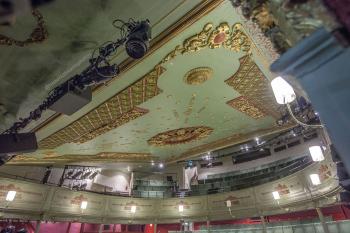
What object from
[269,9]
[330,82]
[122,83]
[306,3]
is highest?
[122,83]

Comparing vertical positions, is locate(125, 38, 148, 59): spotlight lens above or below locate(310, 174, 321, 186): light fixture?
above

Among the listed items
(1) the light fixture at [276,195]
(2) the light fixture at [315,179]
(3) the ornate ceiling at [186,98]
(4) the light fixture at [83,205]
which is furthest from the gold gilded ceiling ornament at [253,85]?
(4) the light fixture at [83,205]

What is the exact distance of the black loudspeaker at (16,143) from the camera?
16.6 ft

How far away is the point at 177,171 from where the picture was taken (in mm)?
20000

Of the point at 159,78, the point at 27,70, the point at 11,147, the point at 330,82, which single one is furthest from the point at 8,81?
the point at 330,82

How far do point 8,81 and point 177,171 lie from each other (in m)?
16.8

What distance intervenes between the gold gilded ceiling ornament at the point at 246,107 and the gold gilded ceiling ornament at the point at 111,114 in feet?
8.79

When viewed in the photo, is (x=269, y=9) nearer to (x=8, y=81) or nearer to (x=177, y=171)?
(x=8, y=81)

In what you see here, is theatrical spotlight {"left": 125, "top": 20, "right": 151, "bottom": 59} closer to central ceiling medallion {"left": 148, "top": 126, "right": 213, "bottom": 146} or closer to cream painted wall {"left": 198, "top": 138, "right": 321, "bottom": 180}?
central ceiling medallion {"left": 148, "top": 126, "right": 213, "bottom": 146}

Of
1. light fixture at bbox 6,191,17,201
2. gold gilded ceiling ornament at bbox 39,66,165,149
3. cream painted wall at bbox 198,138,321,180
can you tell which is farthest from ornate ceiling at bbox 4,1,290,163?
cream painted wall at bbox 198,138,321,180

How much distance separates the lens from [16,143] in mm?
5191

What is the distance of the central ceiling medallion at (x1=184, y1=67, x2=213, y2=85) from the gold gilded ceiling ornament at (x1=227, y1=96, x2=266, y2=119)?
5.56 ft

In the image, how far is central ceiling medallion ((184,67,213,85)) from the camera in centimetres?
565

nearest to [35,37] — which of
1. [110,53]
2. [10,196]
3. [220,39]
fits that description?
[110,53]
